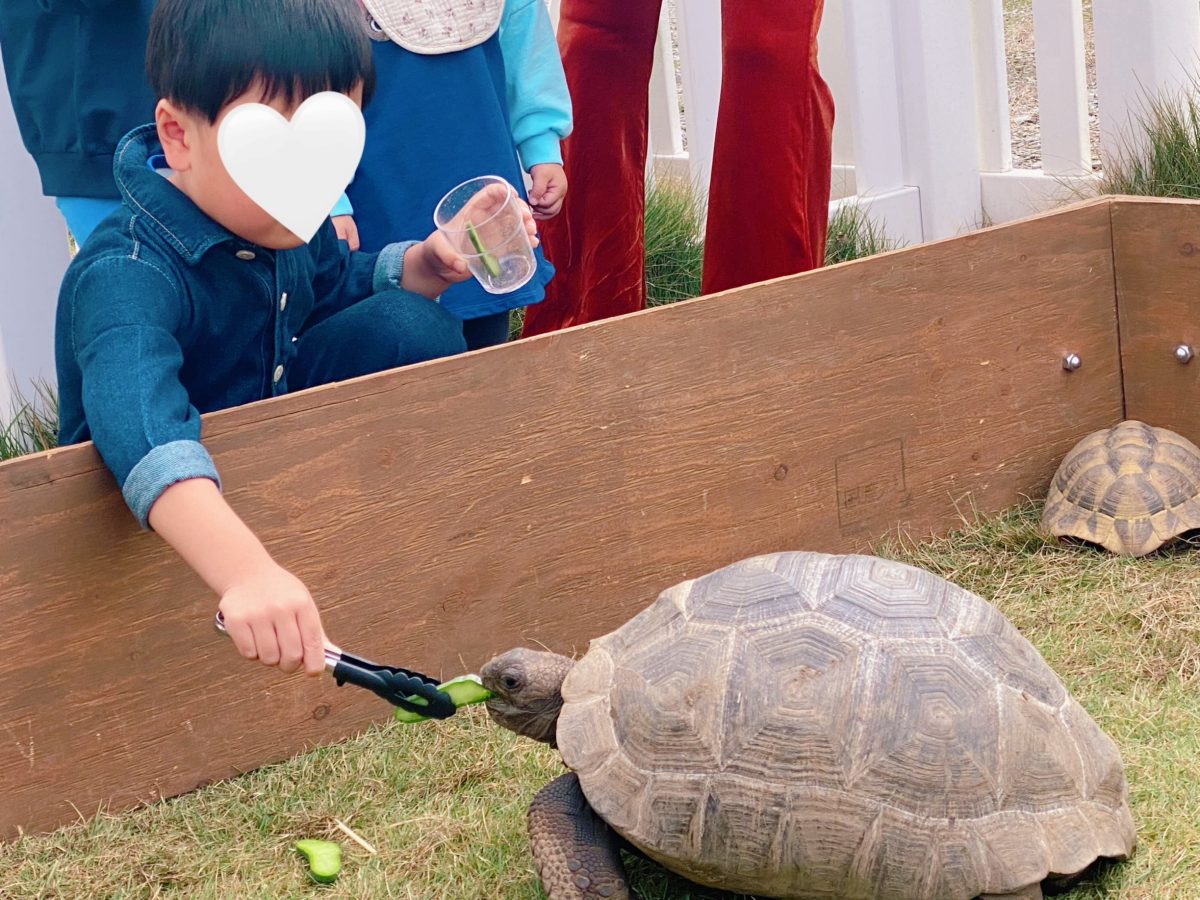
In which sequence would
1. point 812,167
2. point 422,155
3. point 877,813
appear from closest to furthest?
point 877,813 < point 422,155 < point 812,167

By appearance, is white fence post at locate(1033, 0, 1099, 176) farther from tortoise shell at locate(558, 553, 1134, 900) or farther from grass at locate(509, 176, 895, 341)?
tortoise shell at locate(558, 553, 1134, 900)

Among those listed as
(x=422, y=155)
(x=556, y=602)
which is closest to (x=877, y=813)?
(x=556, y=602)

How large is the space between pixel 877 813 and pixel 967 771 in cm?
11

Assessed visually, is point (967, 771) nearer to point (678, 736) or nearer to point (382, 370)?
point (678, 736)

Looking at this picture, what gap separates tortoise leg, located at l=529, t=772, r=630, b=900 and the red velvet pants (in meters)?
1.37

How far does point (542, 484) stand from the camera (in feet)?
7.20

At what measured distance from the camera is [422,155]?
7.63ft

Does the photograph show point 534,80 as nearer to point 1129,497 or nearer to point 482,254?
point 482,254

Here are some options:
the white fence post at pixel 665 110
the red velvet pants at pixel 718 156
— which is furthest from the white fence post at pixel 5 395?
the white fence post at pixel 665 110

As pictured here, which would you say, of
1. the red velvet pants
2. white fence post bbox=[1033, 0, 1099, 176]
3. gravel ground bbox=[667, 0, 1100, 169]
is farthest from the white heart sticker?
white fence post bbox=[1033, 0, 1099, 176]

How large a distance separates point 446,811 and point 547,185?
3.70ft

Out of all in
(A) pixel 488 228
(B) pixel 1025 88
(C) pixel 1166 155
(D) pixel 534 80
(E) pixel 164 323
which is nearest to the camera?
(E) pixel 164 323

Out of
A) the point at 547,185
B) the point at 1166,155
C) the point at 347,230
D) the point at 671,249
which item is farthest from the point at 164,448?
the point at 1166,155

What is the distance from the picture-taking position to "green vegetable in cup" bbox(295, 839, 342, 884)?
5.72 ft
